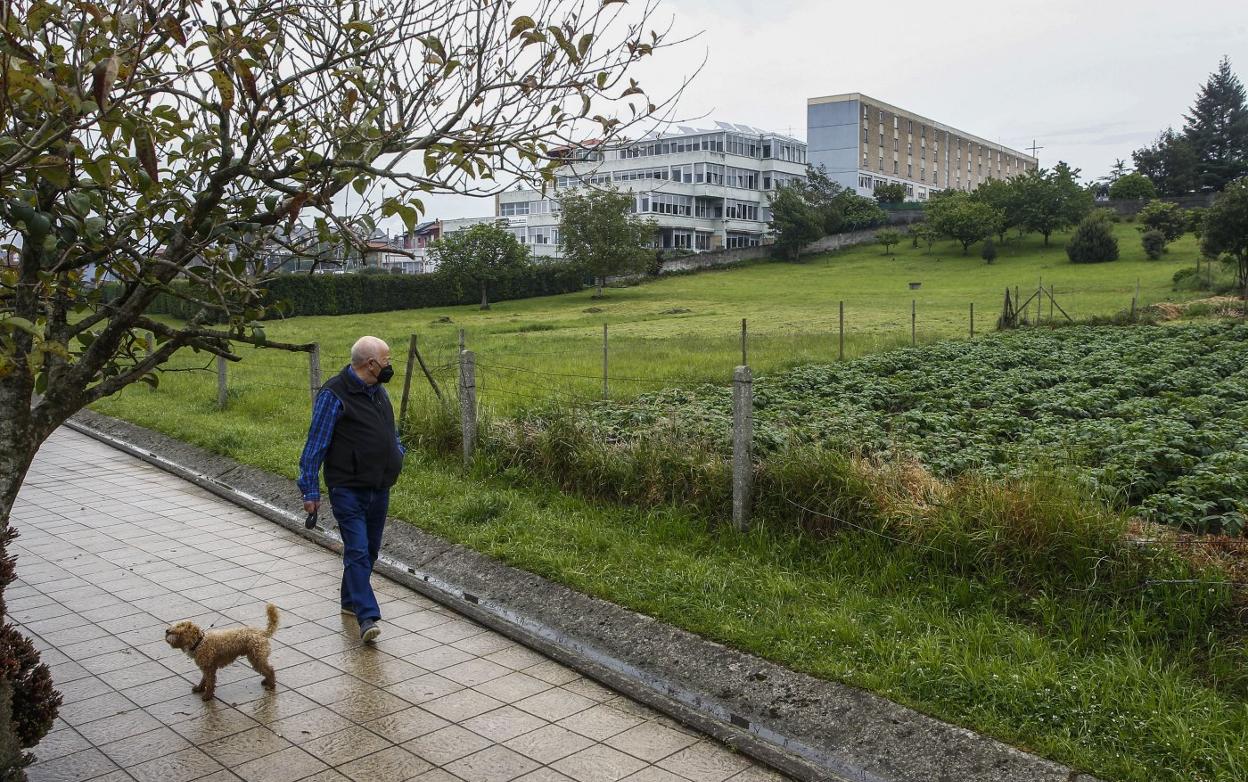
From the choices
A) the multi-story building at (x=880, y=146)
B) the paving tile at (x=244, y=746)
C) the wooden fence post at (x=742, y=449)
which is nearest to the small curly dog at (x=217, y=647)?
the paving tile at (x=244, y=746)

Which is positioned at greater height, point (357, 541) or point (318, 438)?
point (318, 438)

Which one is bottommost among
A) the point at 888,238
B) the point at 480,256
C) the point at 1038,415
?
the point at 1038,415

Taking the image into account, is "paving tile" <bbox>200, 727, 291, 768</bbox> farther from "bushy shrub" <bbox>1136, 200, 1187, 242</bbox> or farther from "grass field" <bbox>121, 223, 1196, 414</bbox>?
"bushy shrub" <bbox>1136, 200, 1187, 242</bbox>

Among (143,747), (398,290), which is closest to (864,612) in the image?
(143,747)

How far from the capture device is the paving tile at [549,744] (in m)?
4.96

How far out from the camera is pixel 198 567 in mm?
8148

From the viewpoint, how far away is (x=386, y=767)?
15.7 feet

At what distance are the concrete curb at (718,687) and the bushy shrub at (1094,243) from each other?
6322cm

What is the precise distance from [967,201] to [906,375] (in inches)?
2495

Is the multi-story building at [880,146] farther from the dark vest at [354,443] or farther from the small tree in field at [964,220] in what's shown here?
the dark vest at [354,443]

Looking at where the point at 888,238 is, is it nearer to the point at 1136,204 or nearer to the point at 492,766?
the point at 1136,204

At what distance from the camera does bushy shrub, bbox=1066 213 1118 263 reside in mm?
62406

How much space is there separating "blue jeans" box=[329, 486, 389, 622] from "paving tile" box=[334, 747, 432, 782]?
1.69 m

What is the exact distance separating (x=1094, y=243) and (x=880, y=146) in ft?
134
